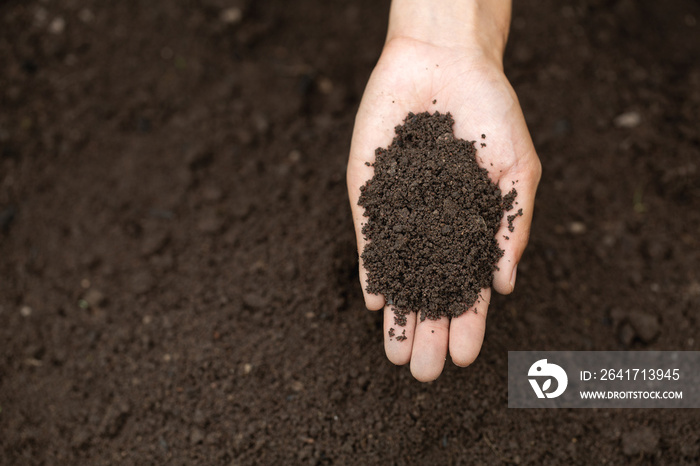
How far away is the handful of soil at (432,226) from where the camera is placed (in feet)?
6.91

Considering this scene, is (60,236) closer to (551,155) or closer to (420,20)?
(420,20)

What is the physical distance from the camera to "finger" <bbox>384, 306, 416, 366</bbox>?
208cm

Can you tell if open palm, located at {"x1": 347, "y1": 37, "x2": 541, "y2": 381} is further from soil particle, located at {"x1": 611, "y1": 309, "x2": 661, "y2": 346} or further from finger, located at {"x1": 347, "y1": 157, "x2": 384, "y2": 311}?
soil particle, located at {"x1": 611, "y1": 309, "x2": 661, "y2": 346}

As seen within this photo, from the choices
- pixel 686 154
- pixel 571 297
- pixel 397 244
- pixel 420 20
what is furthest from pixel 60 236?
pixel 686 154

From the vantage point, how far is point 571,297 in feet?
8.80

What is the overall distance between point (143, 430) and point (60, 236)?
4.04ft

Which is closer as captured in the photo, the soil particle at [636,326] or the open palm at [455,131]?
the open palm at [455,131]

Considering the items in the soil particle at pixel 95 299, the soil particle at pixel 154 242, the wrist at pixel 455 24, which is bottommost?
the soil particle at pixel 95 299

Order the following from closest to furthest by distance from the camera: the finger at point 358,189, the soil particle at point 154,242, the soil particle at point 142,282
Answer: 1. the finger at point 358,189
2. the soil particle at point 142,282
3. the soil particle at point 154,242

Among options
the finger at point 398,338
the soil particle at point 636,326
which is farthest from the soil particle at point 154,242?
the soil particle at point 636,326

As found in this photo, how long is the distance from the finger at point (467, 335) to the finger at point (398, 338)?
6.1 inches

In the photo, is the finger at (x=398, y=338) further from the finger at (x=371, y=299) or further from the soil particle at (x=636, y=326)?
the soil particle at (x=636, y=326)

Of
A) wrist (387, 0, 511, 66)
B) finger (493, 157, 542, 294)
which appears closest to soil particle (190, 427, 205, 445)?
finger (493, 157, 542, 294)

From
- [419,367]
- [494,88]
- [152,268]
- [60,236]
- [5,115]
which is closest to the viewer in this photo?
[419,367]
